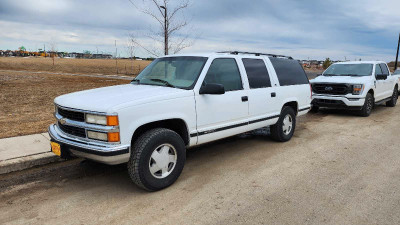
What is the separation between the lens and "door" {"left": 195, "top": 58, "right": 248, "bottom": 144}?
14.8 feet

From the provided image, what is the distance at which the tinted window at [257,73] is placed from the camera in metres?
5.43

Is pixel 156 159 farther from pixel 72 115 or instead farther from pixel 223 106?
pixel 223 106

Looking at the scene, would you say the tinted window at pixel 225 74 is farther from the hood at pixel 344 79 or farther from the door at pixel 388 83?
the door at pixel 388 83

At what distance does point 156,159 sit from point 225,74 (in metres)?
1.84

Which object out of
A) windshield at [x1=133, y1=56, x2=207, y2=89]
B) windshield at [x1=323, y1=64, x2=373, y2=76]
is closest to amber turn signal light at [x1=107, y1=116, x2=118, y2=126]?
windshield at [x1=133, y1=56, x2=207, y2=89]

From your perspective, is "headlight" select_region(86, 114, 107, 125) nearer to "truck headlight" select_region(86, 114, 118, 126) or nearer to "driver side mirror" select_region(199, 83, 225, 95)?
"truck headlight" select_region(86, 114, 118, 126)

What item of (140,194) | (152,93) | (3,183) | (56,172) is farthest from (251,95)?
(3,183)

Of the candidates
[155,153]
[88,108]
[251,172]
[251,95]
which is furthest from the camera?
A: [251,95]

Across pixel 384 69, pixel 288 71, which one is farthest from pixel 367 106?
pixel 288 71

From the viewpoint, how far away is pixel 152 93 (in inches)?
160

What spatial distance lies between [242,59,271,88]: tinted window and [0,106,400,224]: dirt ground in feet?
4.17

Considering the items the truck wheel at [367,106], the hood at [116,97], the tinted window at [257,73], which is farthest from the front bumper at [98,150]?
the truck wheel at [367,106]

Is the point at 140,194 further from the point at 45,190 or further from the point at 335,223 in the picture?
the point at 335,223

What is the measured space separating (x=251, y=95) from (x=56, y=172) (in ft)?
10.9
